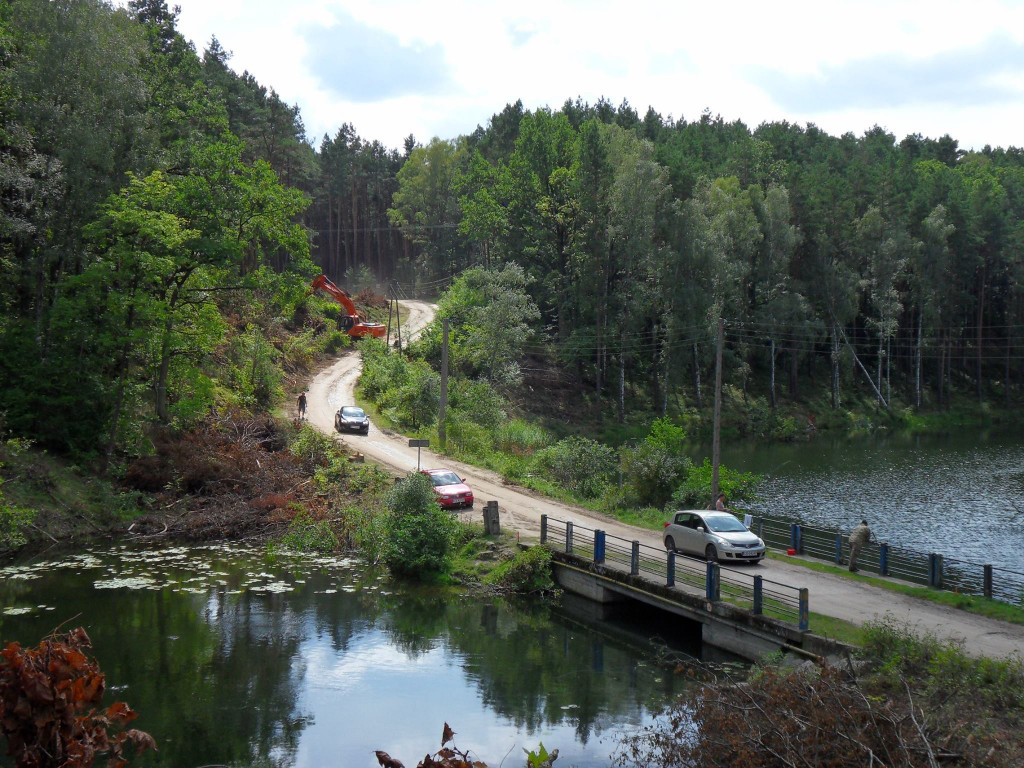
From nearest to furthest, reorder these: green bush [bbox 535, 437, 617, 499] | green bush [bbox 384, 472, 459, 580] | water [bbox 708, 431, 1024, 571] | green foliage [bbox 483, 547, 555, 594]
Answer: green foliage [bbox 483, 547, 555, 594] < green bush [bbox 384, 472, 459, 580] < water [bbox 708, 431, 1024, 571] < green bush [bbox 535, 437, 617, 499]

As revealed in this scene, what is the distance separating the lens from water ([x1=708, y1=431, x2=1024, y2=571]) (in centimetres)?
3438

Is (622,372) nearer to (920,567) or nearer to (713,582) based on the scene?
(920,567)

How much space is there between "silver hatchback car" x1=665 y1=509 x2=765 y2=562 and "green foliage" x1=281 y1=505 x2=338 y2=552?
497 inches

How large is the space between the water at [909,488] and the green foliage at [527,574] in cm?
1617

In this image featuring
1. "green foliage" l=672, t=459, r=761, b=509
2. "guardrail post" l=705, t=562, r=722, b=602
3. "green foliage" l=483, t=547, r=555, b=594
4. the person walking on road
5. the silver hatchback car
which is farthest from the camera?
"green foliage" l=672, t=459, r=761, b=509

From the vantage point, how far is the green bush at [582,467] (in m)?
37.3

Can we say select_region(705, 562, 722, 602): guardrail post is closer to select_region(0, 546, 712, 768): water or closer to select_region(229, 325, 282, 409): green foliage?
select_region(0, 546, 712, 768): water

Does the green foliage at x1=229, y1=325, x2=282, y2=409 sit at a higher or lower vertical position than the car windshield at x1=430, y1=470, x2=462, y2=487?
higher

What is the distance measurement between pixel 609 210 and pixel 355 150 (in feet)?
221

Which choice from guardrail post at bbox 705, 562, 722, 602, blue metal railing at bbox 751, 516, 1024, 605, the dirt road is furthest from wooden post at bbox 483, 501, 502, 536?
guardrail post at bbox 705, 562, 722, 602

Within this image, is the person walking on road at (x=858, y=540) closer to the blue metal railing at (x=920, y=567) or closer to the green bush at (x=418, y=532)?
the blue metal railing at (x=920, y=567)

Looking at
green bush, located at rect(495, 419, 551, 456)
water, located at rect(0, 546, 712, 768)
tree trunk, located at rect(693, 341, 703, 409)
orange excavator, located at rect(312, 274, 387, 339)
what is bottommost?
water, located at rect(0, 546, 712, 768)

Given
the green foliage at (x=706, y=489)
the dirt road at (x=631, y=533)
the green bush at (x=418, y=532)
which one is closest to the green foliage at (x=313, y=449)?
the dirt road at (x=631, y=533)

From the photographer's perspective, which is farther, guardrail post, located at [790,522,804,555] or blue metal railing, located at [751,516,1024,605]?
guardrail post, located at [790,522,804,555]
